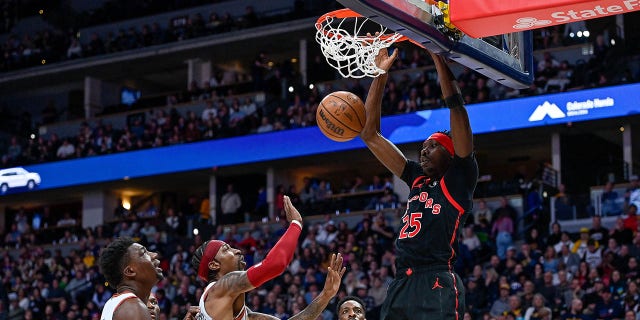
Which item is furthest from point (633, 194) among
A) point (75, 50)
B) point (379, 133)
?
point (75, 50)

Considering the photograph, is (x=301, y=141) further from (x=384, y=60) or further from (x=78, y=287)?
(x=384, y=60)

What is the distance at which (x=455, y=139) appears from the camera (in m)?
6.77

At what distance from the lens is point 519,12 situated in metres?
6.80

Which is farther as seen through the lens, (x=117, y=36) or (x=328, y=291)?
(x=117, y=36)

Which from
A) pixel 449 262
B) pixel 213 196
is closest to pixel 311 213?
pixel 213 196

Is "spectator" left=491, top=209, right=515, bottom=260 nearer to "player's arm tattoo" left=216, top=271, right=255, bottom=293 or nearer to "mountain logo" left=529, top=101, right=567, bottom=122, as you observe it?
"mountain logo" left=529, top=101, right=567, bottom=122

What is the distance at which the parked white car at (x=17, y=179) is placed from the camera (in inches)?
1196

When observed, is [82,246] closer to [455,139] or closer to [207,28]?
[207,28]

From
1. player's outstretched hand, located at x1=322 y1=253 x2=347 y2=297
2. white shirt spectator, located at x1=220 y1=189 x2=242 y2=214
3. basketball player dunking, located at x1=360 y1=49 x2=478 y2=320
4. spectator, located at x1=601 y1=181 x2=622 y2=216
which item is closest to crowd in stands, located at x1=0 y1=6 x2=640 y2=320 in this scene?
spectator, located at x1=601 y1=181 x2=622 y2=216

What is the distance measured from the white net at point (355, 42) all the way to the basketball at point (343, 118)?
197 mm

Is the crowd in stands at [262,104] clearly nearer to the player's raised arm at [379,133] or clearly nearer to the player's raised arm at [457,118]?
the player's raised arm at [379,133]

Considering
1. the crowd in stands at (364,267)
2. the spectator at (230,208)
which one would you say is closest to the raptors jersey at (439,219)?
the crowd in stands at (364,267)

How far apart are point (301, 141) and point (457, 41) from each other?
62.9 feet

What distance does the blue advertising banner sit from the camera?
22297mm
